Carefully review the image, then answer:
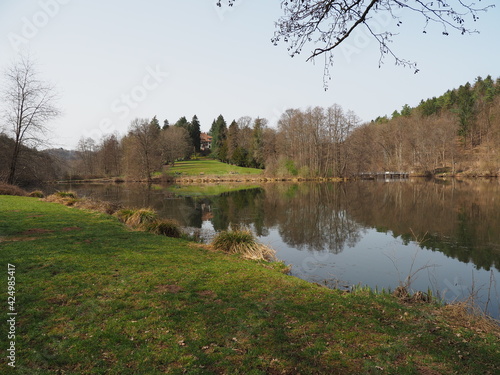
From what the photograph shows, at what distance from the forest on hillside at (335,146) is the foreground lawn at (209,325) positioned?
42320 millimetres

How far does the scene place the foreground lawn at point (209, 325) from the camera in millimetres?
3428

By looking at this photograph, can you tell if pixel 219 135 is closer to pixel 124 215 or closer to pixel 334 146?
pixel 334 146

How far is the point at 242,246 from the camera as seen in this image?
1014 cm

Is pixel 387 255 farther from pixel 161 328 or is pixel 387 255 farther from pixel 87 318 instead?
pixel 87 318

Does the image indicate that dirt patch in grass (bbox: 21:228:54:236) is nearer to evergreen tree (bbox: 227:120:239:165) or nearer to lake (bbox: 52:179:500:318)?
lake (bbox: 52:179:500:318)

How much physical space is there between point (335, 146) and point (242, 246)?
4821 cm

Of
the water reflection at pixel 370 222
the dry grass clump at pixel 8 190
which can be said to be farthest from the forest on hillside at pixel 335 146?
the water reflection at pixel 370 222

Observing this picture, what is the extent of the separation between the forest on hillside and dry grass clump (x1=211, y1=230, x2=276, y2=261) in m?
39.6

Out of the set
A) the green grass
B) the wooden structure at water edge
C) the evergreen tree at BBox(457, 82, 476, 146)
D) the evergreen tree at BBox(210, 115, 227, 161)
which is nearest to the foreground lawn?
the green grass

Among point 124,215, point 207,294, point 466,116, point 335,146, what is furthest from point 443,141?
point 207,294

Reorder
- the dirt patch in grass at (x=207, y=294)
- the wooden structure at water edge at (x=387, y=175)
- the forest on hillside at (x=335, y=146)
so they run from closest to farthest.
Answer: the dirt patch in grass at (x=207, y=294) < the forest on hillside at (x=335, y=146) < the wooden structure at water edge at (x=387, y=175)

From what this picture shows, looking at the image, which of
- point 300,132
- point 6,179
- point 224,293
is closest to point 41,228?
point 224,293

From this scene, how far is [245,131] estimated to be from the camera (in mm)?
77688

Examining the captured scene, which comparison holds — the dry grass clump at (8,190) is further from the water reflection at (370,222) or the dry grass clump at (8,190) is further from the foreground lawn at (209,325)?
the foreground lawn at (209,325)
